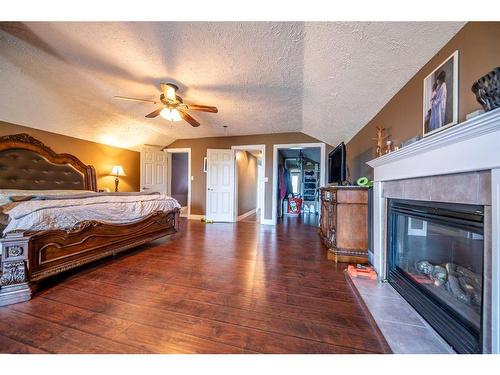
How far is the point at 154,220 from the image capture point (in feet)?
8.99

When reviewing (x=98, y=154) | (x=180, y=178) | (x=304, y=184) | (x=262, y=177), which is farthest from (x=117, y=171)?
(x=304, y=184)

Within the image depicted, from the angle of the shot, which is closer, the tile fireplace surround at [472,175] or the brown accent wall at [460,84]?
the tile fireplace surround at [472,175]

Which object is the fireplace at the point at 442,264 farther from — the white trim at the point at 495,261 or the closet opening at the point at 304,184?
the closet opening at the point at 304,184

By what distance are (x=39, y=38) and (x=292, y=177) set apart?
25.7ft

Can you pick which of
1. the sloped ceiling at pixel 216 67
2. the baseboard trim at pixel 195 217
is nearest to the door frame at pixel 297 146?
the sloped ceiling at pixel 216 67

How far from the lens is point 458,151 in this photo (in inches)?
37.2

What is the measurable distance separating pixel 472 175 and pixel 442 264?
0.77 m

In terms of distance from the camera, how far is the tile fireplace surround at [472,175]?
775 millimetres

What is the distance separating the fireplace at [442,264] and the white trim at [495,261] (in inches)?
3.0

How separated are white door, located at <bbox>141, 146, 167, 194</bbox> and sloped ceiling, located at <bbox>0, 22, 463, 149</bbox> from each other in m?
1.26

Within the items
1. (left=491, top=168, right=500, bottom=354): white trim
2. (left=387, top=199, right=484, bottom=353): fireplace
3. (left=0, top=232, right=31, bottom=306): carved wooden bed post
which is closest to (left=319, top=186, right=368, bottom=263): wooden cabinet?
(left=387, top=199, right=484, bottom=353): fireplace

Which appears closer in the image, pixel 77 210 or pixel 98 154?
pixel 77 210

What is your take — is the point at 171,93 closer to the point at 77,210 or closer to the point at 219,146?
the point at 77,210
